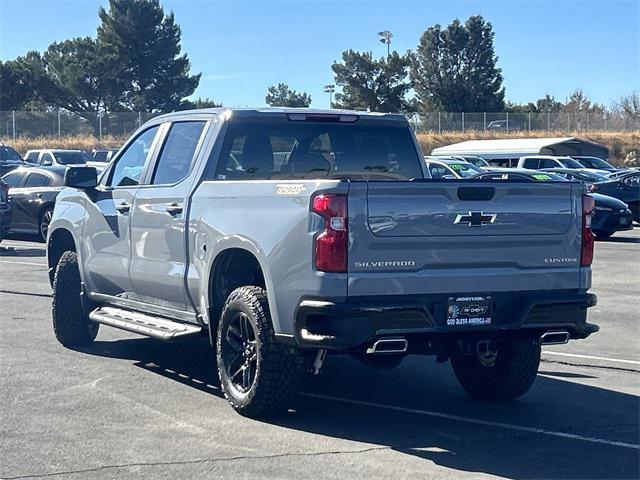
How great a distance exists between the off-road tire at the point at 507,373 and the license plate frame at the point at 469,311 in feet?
2.90

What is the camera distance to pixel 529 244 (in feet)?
22.5

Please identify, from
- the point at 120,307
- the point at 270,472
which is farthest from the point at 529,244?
the point at 120,307

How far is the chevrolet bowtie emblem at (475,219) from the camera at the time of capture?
21.7ft

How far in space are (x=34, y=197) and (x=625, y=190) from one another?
13.8 metres

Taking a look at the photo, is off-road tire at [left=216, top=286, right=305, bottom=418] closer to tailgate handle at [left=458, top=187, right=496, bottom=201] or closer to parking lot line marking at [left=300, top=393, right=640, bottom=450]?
parking lot line marking at [left=300, top=393, right=640, bottom=450]

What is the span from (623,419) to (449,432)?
1307mm

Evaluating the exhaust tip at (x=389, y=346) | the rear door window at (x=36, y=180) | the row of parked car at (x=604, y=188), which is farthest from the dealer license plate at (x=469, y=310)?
the rear door window at (x=36, y=180)

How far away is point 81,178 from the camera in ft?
30.7

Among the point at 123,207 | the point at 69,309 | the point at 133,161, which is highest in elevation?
the point at 133,161

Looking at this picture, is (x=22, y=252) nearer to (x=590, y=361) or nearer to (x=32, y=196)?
(x=32, y=196)

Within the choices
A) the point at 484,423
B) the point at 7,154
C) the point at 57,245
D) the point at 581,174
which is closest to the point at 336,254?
the point at 484,423

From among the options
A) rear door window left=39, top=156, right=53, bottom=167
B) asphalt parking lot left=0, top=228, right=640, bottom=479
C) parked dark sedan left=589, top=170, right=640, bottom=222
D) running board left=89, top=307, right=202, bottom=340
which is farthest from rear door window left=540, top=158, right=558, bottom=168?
running board left=89, top=307, right=202, bottom=340

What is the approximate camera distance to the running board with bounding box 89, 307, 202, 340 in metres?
7.94

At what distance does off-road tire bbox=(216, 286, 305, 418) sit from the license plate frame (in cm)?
102
